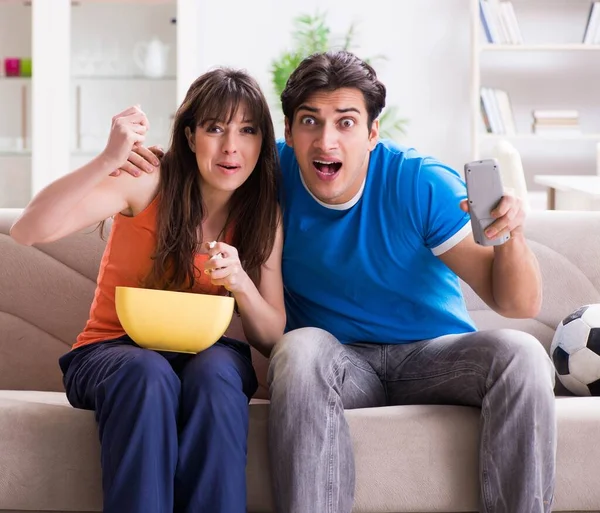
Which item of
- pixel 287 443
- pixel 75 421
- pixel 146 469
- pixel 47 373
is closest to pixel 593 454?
pixel 287 443

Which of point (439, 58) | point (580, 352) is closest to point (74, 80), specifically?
point (439, 58)

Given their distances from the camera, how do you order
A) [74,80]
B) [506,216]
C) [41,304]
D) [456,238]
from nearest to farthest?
[506,216]
[456,238]
[41,304]
[74,80]

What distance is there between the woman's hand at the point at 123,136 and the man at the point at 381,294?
32 centimetres

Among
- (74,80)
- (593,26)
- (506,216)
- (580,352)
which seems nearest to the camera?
(506,216)

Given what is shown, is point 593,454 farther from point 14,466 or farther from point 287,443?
point 14,466

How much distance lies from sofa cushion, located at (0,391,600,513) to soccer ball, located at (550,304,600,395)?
0.92 feet

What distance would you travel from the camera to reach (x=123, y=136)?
1.58m

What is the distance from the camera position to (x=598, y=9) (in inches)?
183

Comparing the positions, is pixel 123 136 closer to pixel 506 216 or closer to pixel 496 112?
pixel 506 216

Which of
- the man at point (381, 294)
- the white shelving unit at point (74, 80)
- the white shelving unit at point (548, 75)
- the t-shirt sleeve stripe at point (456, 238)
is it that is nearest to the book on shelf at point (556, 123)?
the white shelving unit at point (548, 75)

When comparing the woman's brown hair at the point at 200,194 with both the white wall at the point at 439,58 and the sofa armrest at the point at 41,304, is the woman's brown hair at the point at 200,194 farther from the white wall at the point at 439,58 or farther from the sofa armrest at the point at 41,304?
the white wall at the point at 439,58

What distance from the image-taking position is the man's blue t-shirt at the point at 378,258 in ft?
5.80

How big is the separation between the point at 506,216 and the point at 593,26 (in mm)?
3561

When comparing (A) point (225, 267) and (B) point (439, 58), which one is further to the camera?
(B) point (439, 58)
